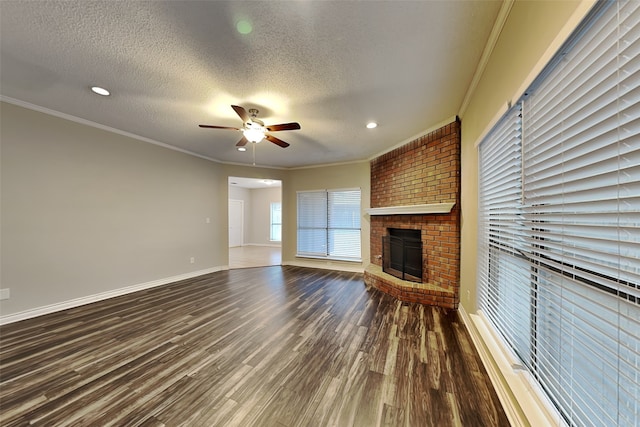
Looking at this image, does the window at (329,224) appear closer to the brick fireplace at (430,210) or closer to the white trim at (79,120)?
the brick fireplace at (430,210)

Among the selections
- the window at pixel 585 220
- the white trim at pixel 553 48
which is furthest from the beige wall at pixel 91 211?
the window at pixel 585 220

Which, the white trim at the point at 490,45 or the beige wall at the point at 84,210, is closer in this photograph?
the white trim at the point at 490,45

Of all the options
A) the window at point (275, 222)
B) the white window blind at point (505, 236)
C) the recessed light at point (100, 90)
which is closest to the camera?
the white window blind at point (505, 236)

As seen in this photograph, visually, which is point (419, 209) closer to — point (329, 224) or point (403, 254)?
point (403, 254)

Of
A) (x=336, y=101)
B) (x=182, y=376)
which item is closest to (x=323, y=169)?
(x=336, y=101)

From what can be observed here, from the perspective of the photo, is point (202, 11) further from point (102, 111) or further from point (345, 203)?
point (345, 203)

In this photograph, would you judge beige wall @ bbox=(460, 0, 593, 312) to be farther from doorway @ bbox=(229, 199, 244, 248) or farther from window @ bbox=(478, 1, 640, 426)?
doorway @ bbox=(229, 199, 244, 248)

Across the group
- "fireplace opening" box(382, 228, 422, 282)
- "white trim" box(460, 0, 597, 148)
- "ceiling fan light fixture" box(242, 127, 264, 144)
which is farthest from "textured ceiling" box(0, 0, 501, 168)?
"fireplace opening" box(382, 228, 422, 282)

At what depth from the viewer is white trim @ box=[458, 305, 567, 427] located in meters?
1.00

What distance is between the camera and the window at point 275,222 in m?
8.99

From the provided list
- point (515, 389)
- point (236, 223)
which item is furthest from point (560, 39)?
point (236, 223)

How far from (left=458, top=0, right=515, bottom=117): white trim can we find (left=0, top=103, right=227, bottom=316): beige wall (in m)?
4.82

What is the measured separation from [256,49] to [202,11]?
40 cm

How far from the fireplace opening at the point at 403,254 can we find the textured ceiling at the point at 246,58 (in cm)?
189
